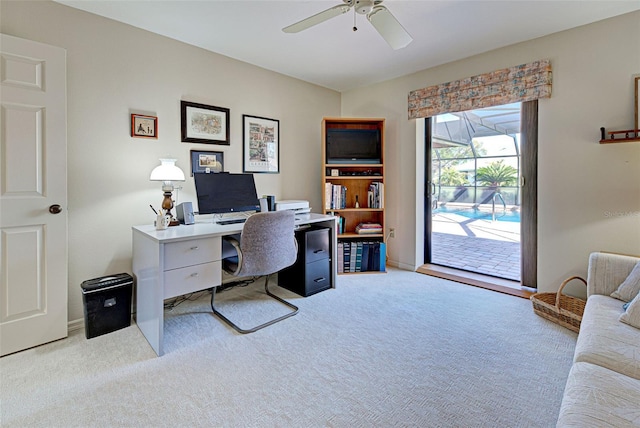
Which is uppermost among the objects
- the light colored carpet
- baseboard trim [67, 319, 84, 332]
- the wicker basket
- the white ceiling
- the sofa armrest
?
the white ceiling

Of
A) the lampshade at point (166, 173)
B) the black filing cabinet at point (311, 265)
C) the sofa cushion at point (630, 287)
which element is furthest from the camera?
the black filing cabinet at point (311, 265)

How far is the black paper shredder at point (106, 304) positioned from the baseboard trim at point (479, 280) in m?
2.93

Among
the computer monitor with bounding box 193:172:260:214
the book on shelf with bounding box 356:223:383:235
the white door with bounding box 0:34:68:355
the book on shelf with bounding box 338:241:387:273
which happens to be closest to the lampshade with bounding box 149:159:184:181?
the computer monitor with bounding box 193:172:260:214

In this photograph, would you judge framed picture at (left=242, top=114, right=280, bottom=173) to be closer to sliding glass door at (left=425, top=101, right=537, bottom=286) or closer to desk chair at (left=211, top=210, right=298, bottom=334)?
desk chair at (left=211, top=210, right=298, bottom=334)

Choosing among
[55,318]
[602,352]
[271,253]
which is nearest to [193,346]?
[271,253]

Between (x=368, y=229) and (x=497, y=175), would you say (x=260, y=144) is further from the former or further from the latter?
(x=497, y=175)

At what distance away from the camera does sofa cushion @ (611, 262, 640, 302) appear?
1.69 metres

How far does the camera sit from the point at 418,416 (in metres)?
1.38

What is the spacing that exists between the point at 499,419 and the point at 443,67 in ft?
10.4

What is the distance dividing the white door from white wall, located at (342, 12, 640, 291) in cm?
357

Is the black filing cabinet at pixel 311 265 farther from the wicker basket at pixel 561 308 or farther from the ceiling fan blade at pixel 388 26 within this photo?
the wicker basket at pixel 561 308

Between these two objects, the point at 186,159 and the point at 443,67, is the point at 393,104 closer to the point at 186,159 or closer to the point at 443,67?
the point at 443,67

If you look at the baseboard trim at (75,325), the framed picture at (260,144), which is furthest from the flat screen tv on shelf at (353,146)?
the baseboard trim at (75,325)

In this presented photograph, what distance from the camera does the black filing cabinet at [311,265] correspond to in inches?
112
